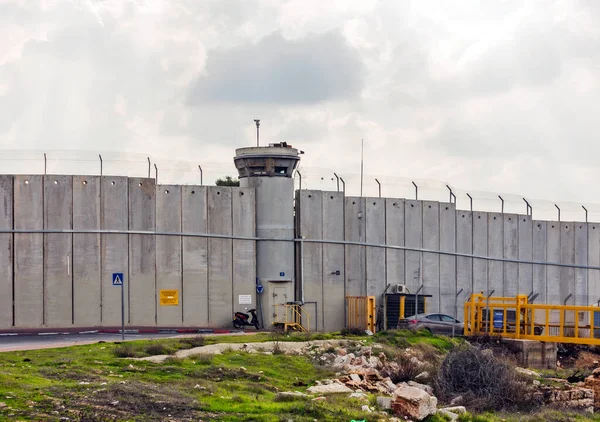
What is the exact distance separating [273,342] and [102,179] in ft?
36.4

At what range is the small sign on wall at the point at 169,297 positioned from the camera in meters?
37.5

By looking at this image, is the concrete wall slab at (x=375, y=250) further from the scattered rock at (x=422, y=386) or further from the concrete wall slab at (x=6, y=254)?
the scattered rock at (x=422, y=386)

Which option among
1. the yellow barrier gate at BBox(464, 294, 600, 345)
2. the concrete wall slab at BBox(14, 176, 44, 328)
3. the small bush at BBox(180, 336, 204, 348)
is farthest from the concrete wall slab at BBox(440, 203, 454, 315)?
the concrete wall slab at BBox(14, 176, 44, 328)

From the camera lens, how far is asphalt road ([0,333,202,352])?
29172mm

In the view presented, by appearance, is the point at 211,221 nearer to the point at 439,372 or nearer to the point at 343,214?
the point at 343,214

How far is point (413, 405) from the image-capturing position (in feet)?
64.5

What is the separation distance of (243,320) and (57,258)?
25.6 feet

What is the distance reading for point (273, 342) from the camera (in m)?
29.9

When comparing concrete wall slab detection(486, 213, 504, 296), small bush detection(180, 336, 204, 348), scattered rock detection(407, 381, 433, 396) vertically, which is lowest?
scattered rock detection(407, 381, 433, 396)

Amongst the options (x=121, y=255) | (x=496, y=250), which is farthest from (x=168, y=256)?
(x=496, y=250)

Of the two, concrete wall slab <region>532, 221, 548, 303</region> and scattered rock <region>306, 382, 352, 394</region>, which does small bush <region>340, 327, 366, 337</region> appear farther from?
concrete wall slab <region>532, 221, 548, 303</region>

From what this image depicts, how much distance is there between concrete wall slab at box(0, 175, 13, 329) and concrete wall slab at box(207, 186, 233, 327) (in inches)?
303

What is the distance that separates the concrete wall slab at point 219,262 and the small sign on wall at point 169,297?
4.61 ft

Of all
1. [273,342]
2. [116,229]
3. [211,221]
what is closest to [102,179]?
[116,229]
